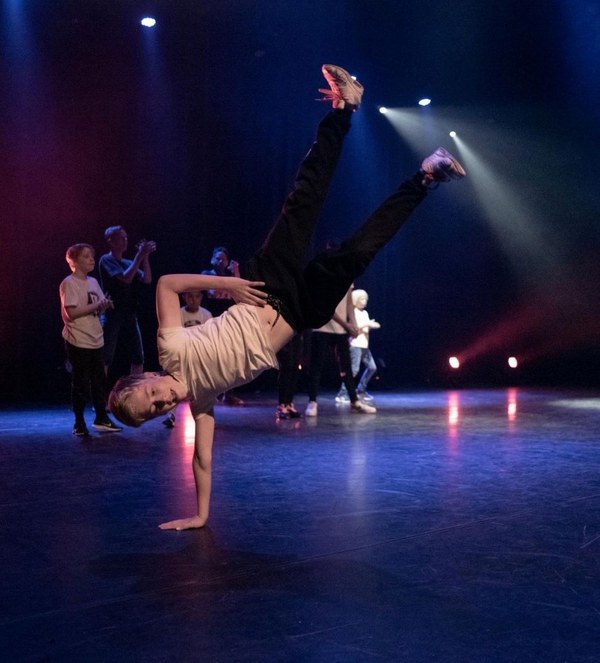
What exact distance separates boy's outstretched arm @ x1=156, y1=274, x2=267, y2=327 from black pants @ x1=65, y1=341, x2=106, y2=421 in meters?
2.86

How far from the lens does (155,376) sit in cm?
260

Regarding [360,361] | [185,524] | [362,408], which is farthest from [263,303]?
[360,361]

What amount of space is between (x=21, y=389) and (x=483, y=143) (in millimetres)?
8228

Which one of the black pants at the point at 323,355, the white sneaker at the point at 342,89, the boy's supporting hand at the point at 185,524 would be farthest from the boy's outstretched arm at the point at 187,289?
the black pants at the point at 323,355

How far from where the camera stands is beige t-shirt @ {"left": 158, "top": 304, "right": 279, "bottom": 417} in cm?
260

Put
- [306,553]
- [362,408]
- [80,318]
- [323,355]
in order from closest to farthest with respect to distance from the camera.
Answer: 1. [306,553]
2. [80,318]
3. [323,355]
4. [362,408]

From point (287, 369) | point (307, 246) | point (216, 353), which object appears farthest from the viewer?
point (287, 369)

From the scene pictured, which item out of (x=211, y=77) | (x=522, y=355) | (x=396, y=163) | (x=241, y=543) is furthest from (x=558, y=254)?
(x=241, y=543)

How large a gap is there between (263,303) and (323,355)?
12.5 ft

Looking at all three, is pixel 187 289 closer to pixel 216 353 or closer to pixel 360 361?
pixel 216 353

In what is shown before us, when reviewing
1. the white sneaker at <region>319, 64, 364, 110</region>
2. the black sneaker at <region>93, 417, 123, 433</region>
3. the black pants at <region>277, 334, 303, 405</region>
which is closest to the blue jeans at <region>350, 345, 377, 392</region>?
the black pants at <region>277, 334, 303, 405</region>

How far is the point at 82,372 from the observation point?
5395mm

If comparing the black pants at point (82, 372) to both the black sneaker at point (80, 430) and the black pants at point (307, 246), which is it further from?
the black pants at point (307, 246)

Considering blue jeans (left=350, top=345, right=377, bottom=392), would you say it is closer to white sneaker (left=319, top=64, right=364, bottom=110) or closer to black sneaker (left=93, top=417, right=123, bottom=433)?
black sneaker (left=93, top=417, right=123, bottom=433)
